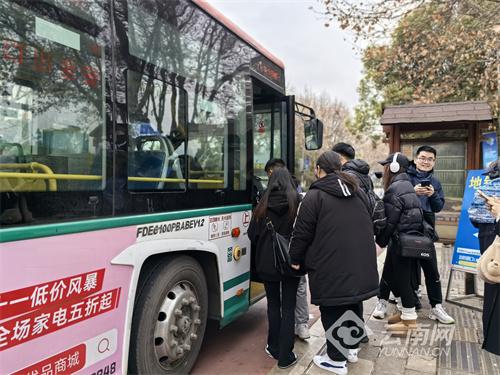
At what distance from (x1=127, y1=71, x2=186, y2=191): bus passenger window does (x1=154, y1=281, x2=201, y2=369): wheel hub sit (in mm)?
793

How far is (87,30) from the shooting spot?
202 centimetres

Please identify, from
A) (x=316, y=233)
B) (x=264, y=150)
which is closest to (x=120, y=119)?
(x=316, y=233)

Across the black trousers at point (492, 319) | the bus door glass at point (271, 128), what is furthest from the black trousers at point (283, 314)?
the bus door glass at point (271, 128)

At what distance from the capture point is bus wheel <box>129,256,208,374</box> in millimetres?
2424

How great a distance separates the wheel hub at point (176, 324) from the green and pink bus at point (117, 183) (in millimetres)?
10

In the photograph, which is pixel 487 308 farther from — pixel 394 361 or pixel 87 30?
pixel 87 30

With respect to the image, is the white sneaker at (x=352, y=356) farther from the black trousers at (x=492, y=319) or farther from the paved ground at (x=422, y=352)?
the black trousers at (x=492, y=319)

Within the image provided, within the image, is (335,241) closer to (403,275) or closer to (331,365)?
(331,365)

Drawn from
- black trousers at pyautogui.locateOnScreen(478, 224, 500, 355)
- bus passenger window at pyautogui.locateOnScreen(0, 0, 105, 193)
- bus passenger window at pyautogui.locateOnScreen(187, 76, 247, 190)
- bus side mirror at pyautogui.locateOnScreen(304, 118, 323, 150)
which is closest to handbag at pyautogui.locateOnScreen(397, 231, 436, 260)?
black trousers at pyautogui.locateOnScreen(478, 224, 500, 355)

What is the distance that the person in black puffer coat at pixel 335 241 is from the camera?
274cm

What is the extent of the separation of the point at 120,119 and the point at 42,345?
4.09 feet

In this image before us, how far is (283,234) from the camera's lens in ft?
10.2

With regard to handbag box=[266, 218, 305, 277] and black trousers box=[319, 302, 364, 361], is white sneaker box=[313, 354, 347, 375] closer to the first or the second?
black trousers box=[319, 302, 364, 361]

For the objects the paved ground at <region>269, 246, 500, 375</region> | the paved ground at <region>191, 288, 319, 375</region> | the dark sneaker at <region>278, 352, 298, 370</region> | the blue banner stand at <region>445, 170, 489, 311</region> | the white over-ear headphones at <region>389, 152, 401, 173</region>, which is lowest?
the paved ground at <region>191, 288, 319, 375</region>
